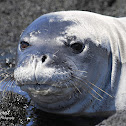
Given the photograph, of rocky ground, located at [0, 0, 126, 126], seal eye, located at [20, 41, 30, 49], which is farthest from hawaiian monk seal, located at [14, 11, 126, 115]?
rocky ground, located at [0, 0, 126, 126]

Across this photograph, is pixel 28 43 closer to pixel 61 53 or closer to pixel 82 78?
pixel 61 53

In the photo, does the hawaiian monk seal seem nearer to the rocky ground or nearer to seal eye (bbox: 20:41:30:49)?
seal eye (bbox: 20:41:30:49)

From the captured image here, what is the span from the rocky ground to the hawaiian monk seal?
19 cm

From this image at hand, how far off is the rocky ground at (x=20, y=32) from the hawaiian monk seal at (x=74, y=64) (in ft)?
0.61

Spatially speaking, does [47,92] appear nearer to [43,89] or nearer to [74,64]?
[43,89]

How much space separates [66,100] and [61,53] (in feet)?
2.30

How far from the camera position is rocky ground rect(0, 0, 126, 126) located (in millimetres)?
4293

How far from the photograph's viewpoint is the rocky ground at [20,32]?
4293 mm

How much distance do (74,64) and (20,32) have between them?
4985mm

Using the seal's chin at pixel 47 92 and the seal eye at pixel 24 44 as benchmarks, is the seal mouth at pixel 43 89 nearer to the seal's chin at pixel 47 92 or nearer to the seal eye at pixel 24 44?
the seal's chin at pixel 47 92

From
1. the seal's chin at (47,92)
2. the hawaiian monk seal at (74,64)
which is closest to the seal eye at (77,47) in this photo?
the hawaiian monk seal at (74,64)

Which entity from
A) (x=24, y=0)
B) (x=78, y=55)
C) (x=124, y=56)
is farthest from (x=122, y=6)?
(x=78, y=55)

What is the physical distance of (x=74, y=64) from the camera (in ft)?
13.0

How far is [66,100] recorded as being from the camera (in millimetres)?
4270
